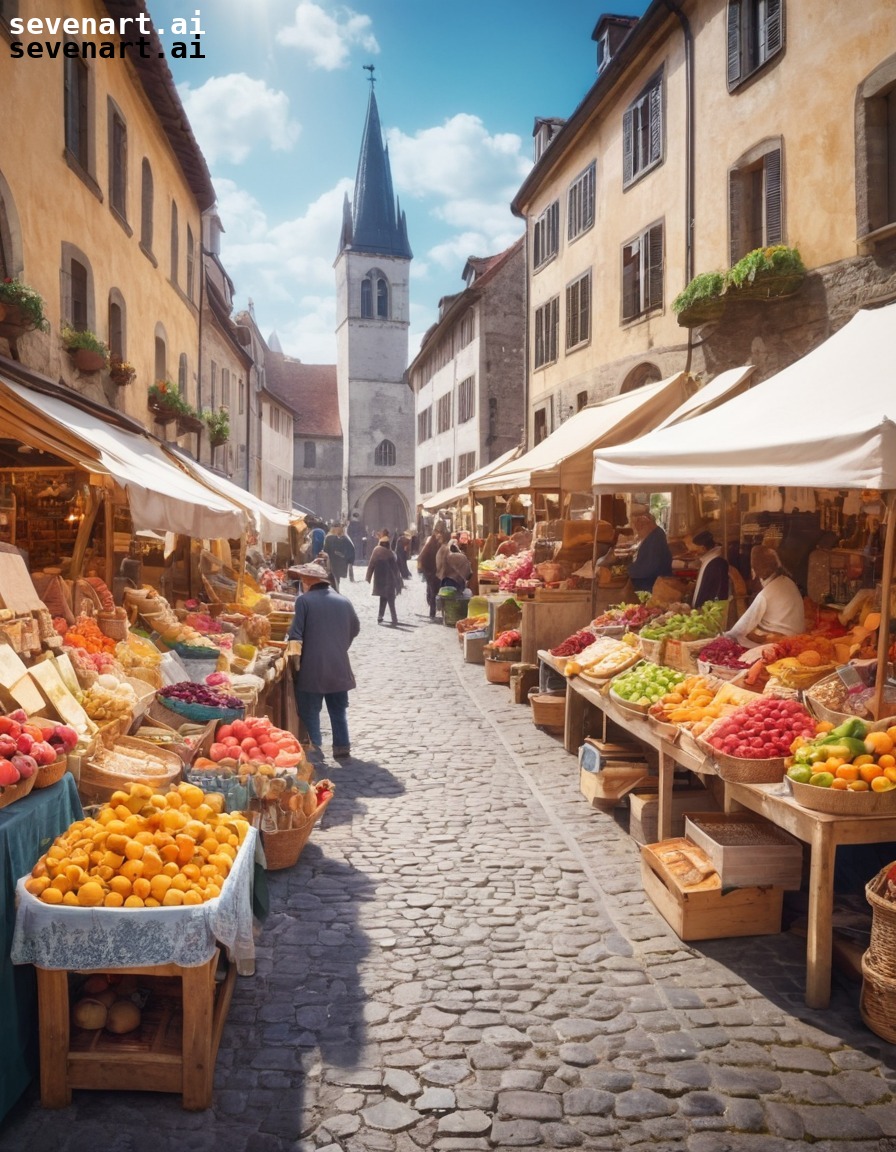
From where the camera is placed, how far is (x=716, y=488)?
1344 centimetres

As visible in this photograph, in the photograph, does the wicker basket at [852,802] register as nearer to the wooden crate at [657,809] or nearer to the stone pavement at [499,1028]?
the stone pavement at [499,1028]

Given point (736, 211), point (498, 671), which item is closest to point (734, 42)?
point (736, 211)

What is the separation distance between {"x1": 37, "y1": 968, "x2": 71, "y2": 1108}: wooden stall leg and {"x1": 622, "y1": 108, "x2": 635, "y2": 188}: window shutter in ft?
54.9

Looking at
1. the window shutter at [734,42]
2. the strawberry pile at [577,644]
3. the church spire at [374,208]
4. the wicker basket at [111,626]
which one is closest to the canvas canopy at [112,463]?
the wicker basket at [111,626]

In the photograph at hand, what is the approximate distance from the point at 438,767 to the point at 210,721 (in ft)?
8.54

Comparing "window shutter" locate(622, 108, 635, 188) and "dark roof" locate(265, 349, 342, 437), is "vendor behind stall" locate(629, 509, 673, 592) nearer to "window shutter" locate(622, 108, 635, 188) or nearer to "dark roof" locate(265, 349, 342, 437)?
"window shutter" locate(622, 108, 635, 188)

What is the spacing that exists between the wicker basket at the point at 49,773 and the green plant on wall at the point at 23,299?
241 inches

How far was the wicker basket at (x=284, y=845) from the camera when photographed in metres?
5.86

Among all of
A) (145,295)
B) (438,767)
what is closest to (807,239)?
(438,767)

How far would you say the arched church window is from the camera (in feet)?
196

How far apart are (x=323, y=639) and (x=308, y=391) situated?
6116 centimetres

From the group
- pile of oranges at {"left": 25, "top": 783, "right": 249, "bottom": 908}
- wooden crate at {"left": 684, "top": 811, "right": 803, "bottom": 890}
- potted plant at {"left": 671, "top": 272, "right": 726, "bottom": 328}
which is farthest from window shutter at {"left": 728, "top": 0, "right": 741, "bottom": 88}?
pile of oranges at {"left": 25, "top": 783, "right": 249, "bottom": 908}

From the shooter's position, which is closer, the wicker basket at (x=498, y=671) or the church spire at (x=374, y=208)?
the wicker basket at (x=498, y=671)

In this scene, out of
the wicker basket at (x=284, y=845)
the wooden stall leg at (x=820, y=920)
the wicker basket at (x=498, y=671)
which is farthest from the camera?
the wicker basket at (x=498, y=671)
